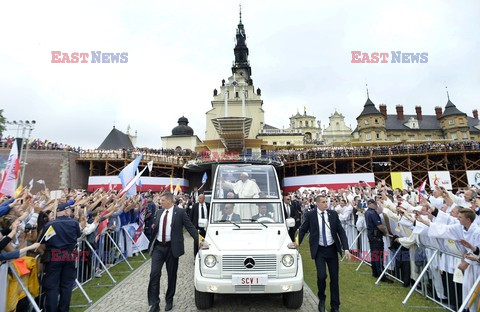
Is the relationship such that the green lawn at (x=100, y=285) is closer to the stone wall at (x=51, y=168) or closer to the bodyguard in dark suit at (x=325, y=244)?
the bodyguard in dark suit at (x=325, y=244)

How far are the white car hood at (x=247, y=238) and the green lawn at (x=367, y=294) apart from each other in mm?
2006

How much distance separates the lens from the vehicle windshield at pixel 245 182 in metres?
6.95

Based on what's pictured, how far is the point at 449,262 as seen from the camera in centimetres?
550

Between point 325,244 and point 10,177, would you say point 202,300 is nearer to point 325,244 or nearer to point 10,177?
point 325,244

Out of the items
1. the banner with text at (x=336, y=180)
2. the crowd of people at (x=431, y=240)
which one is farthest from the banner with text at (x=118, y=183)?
the crowd of people at (x=431, y=240)

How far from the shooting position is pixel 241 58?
227 ft

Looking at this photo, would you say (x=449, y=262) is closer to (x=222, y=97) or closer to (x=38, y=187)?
(x=38, y=187)

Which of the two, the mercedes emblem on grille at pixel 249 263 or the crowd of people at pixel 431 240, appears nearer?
the crowd of people at pixel 431 240

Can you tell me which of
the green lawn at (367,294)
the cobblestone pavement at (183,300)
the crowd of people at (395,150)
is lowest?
the green lawn at (367,294)

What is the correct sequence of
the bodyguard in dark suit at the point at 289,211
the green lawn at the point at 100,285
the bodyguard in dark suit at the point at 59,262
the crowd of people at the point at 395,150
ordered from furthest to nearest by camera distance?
1. the crowd of people at the point at 395,150
2. the bodyguard in dark suit at the point at 289,211
3. the green lawn at the point at 100,285
4. the bodyguard in dark suit at the point at 59,262

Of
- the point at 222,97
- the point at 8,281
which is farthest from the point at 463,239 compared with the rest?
the point at 222,97

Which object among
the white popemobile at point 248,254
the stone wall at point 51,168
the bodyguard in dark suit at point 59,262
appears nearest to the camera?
the bodyguard in dark suit at point 59,262

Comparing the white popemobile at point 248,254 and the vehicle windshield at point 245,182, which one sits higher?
the vehicle windshield at point 245,182

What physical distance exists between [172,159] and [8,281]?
34.6m
